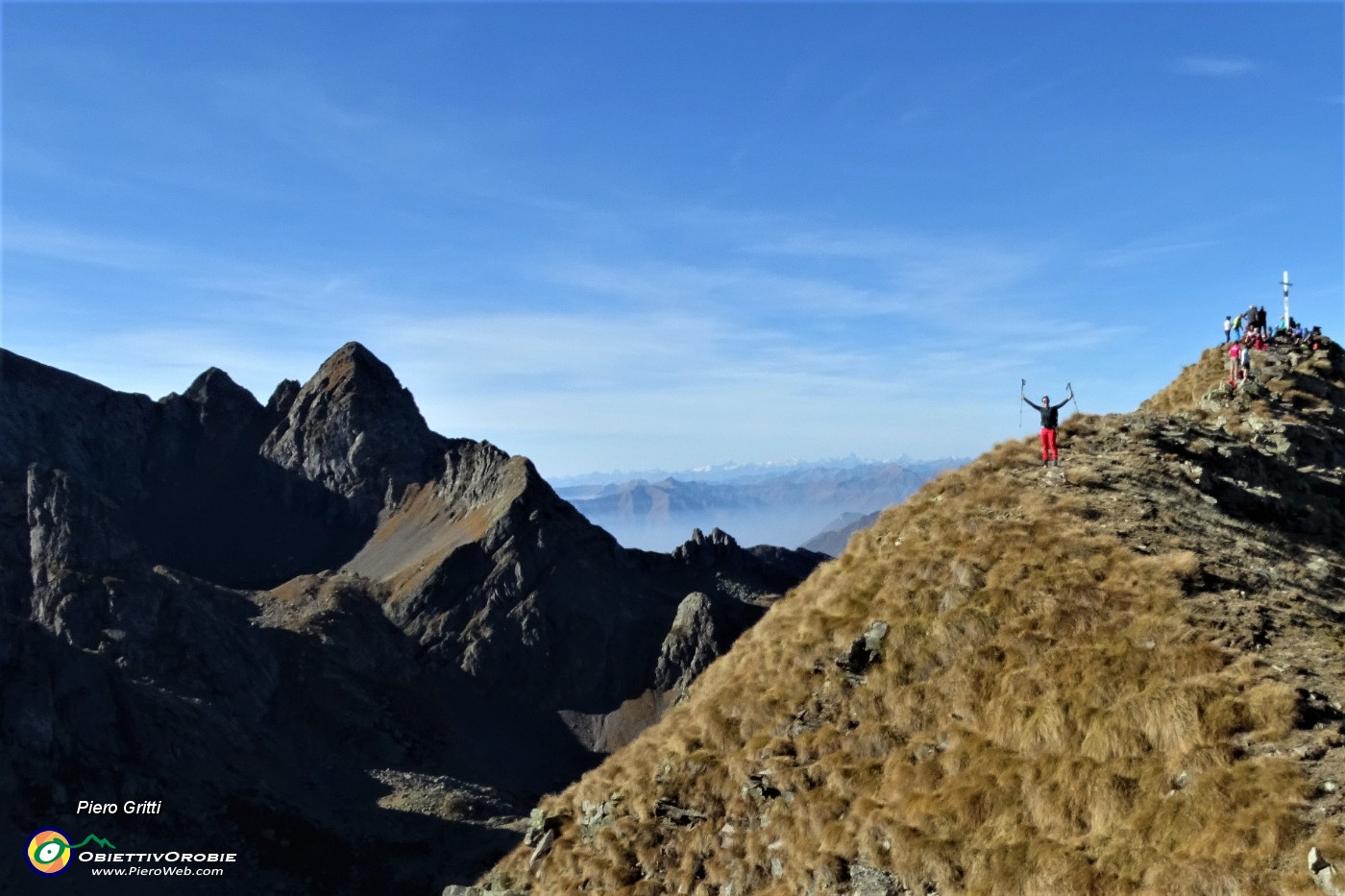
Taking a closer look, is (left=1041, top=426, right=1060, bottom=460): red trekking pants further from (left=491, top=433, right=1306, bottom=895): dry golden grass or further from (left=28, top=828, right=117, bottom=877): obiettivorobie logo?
(left=28, top=828, right=117, bottom=877): obiettivorobie logo

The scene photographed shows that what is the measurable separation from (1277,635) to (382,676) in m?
160

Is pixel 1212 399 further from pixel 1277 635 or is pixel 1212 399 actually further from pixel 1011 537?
pixel 1277 635

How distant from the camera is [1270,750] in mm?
16781

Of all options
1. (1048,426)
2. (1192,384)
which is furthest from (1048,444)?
(1192,384)

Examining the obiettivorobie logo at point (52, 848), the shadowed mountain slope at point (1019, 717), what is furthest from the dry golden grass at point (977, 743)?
the obiettivorobie logo at point (52, 848)

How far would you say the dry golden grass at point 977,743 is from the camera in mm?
16562

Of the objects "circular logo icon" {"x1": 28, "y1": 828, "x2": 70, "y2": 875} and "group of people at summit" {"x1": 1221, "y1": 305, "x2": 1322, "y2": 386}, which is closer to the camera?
"group of people at summit" {"x1": 1221, "y1": 305, "x2": 1322, "y2": 386}

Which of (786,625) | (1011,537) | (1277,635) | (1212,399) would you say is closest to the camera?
(1277,635)

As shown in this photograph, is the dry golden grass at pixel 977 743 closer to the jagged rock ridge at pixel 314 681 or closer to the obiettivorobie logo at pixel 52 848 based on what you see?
the jagged rock ridge at pixel 314 681

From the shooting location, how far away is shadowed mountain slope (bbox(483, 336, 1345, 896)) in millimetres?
16578

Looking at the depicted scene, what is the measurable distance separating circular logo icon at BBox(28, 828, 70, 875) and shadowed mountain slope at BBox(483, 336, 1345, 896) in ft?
289

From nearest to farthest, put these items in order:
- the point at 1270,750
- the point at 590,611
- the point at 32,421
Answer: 1. the point at 1270,750
2. the point at 590,611
3. the point at 32,421

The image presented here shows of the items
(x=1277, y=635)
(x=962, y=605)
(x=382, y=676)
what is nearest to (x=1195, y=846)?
(x=1277, y=635)

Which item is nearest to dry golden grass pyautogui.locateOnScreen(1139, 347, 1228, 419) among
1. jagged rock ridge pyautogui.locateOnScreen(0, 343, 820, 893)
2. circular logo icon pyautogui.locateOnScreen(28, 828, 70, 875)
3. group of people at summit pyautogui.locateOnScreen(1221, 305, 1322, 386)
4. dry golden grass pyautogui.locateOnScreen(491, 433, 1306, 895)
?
group of people at summit pyautogui.locateOnScreen(1221, 305, 1322, 386)
